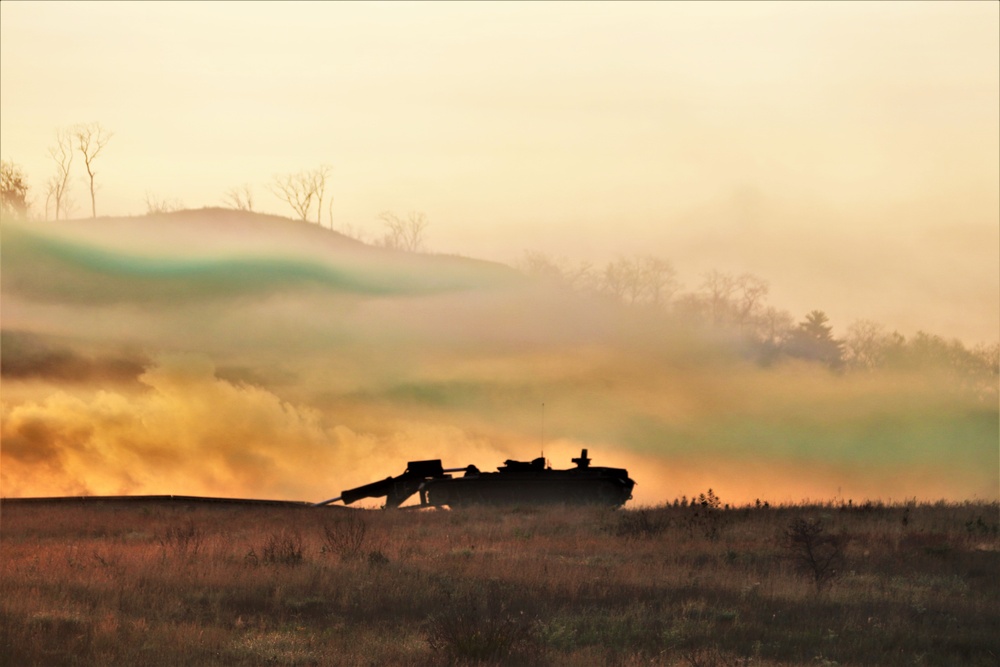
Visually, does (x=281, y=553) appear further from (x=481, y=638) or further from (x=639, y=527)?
(x=639, y=527)

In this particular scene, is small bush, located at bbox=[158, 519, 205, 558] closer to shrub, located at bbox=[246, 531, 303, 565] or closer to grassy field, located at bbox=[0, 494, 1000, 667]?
grassy field, located at bbox=[0, 494, 1000, 667]

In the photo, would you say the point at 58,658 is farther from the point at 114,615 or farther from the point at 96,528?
the point at 96,528

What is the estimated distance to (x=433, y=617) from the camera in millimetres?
16938

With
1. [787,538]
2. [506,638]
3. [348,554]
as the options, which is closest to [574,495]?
[787,538]

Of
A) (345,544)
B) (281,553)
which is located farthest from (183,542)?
(345,544)

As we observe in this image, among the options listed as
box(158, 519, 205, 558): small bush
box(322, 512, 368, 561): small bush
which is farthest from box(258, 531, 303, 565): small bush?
box(158, 519, 205, 558): small bush

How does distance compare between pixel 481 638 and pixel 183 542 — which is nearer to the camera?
pixel 481 638

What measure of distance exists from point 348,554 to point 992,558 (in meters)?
13.4

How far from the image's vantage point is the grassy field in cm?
1466

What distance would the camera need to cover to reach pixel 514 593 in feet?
62.2

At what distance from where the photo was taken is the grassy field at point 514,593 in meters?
14.7

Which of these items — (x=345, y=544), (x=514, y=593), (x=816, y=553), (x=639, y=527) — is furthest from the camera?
(x=639, y=527)

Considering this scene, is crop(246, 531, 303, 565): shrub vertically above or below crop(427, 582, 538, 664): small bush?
above

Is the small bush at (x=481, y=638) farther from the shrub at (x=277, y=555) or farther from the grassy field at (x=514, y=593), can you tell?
the shrub at (x=277, y=555)
